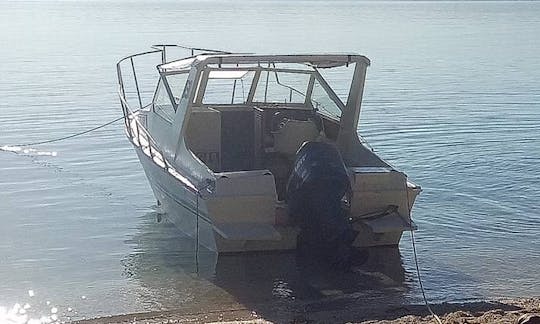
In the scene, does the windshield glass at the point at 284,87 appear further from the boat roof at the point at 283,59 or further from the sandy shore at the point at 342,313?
the sandy shore at the point at 342,313

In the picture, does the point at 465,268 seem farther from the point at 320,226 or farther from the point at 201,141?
the point at 201,141

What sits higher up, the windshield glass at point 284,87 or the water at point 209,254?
the windshield glass at point 284,87

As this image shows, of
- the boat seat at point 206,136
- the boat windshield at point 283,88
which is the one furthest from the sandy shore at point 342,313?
the boat windshield at point 283,88

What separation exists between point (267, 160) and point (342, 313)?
165 inches

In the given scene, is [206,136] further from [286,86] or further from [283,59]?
[283,59]

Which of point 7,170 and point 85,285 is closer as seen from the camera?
point 85,285

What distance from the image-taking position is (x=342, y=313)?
9.31 meters

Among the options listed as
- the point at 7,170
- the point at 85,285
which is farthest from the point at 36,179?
the point at 85,285

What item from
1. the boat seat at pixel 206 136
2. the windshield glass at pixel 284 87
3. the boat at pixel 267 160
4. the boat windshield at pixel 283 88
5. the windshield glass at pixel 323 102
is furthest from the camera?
the windshield glass at pixel 284 87

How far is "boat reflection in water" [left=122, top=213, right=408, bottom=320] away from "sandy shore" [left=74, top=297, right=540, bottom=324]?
7cm

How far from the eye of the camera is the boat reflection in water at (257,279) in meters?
10.0

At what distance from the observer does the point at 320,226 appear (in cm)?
1072

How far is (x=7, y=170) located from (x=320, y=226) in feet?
26.9

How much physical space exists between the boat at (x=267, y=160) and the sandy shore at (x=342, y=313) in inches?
47.9
